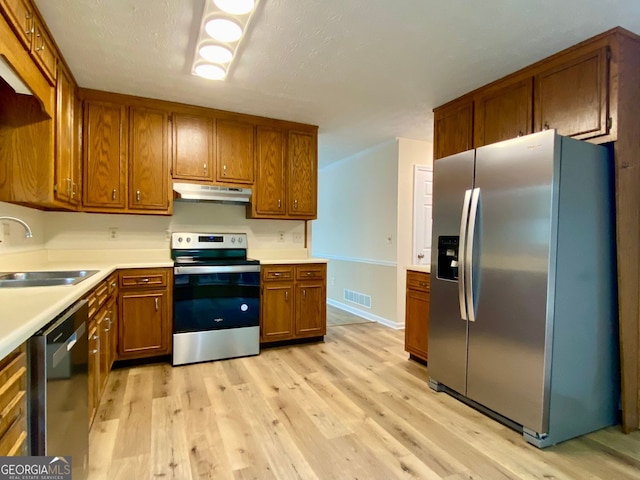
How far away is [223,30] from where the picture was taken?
2045 millimetres

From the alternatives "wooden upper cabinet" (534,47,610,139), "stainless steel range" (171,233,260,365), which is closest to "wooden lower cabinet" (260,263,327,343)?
"stainless steel range" (171,233,260,365)

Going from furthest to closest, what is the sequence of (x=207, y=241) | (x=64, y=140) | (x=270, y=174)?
(x=270, y=174), (x=207, y=241), (x=64, y=140)

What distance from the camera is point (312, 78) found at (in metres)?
2.77

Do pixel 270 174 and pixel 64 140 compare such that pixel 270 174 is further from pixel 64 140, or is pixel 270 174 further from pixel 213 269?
pixel 64 140

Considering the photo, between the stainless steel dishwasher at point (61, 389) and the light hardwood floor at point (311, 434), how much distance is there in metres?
0.43

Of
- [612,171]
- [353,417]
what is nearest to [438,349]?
[353,417]

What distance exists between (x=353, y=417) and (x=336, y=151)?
3719 mm

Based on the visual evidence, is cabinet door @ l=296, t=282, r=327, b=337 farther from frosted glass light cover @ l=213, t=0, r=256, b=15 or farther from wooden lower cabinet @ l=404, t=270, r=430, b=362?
frosted glass light cover @ l=213, t=0, r=256, b=15

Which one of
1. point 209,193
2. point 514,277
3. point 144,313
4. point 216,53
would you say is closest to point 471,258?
point 514,277

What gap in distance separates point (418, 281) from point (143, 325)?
2.43m

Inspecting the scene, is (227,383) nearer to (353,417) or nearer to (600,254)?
(353,417)

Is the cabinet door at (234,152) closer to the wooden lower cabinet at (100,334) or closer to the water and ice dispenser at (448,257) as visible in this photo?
the wooden lower cabinet at (100,334)

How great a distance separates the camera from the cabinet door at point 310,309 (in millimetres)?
3666

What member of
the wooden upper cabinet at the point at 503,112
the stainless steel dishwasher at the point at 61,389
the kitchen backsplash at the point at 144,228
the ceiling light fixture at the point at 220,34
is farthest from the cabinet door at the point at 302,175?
the stainless steel dishwasher at the point at 61,389
